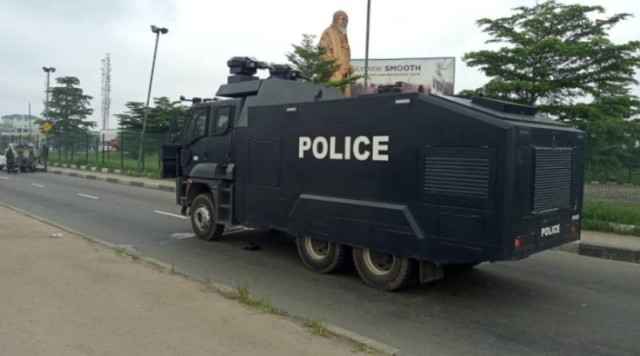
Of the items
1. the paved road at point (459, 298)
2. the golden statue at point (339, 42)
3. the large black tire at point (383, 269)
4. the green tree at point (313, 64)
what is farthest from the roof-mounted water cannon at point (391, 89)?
the golden statue at point (339, 42)

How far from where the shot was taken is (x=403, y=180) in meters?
5.86

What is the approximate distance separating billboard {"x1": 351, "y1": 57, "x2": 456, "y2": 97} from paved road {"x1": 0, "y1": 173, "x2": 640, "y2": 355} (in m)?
18.9

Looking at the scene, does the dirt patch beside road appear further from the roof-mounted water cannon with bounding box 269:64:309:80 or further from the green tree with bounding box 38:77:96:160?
the green tree with bounding box 38:77:96:160

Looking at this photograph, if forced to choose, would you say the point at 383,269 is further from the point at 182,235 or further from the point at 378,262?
the point at 182,235

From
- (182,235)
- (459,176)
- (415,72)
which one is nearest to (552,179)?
(459,176)

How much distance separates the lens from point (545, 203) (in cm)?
577

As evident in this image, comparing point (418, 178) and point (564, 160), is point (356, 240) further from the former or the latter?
point (564, 160)

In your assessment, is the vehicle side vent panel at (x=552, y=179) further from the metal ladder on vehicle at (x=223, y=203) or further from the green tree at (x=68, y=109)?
the green tree at (x=68, y=109)

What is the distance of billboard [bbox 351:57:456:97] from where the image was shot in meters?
27.4

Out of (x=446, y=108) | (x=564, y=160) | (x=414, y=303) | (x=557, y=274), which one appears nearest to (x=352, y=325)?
(x=414, y=303)

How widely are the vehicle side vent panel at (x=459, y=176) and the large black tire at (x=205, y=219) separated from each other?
4479 mm

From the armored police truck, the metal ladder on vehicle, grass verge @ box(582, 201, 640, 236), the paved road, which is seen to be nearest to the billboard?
grass verge @ box(582, 201, 640, 236)

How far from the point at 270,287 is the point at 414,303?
1.75 m

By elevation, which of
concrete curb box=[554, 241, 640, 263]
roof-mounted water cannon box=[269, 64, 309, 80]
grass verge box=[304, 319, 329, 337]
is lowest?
grass verge box=[304, 319, 329, 337]
